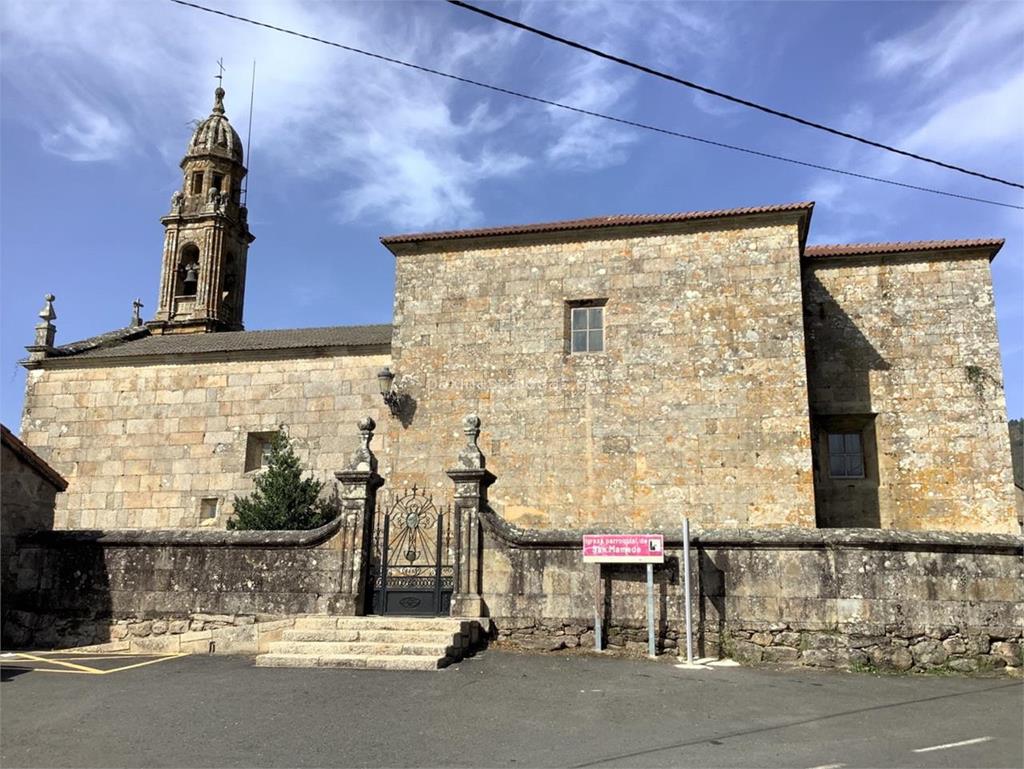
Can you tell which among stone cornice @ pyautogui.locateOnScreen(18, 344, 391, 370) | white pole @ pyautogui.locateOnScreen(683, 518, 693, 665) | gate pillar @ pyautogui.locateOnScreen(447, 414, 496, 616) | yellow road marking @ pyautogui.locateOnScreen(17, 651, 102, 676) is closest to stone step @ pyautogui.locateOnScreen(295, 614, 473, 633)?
gate pillar @ pyautogui.locateOnScreen(447, 414, 496, 616)

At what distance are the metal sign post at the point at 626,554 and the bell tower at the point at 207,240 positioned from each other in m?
23.2

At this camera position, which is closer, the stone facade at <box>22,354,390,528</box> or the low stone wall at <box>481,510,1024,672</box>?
the low stone wall at <box>481,510,1024,672</box>

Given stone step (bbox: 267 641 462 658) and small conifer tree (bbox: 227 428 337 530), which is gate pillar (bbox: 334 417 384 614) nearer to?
stone step (bbox: 267 641 462 658)

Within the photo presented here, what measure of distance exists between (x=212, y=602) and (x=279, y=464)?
584cm

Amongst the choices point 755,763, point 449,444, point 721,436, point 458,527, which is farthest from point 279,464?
point 755,763

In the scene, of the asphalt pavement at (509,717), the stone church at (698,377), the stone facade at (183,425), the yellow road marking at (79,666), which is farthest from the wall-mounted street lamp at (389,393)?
the asphalt pavement at (509,717)

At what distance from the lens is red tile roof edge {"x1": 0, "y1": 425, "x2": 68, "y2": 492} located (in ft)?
34.4

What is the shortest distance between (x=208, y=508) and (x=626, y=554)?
1165 centimetres

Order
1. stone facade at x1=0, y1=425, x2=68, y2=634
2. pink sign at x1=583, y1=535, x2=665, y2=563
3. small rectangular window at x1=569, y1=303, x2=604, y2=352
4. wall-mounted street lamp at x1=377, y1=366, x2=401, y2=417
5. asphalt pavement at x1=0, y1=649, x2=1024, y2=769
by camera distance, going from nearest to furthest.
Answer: asphalt pavement at x1=0, y1=649, x2=1024, y2=769 → pink sign at x1=583, y1=535, x2=665, y2=563 → stone facade at x1=0, y1=425, x2=68, y2=634 → small rectangular window at x1=569, y1=303, x2=604, y2=352 → wall-mounted street lamp at x1=377, y1=366, x2=401, y2=417

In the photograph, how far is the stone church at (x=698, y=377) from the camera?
13797 millimetres

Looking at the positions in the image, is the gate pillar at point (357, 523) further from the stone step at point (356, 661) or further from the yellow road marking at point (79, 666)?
the yellow road marking at point (79, 666)

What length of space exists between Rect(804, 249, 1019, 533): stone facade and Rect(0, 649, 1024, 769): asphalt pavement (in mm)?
6432

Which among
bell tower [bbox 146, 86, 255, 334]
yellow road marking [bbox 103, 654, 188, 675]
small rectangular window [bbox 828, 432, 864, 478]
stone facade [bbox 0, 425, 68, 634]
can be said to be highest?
bell tower [bbox 146, 86, 255, 334]

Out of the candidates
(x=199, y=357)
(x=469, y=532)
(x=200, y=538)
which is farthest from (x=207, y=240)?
(x=469, y=532)
